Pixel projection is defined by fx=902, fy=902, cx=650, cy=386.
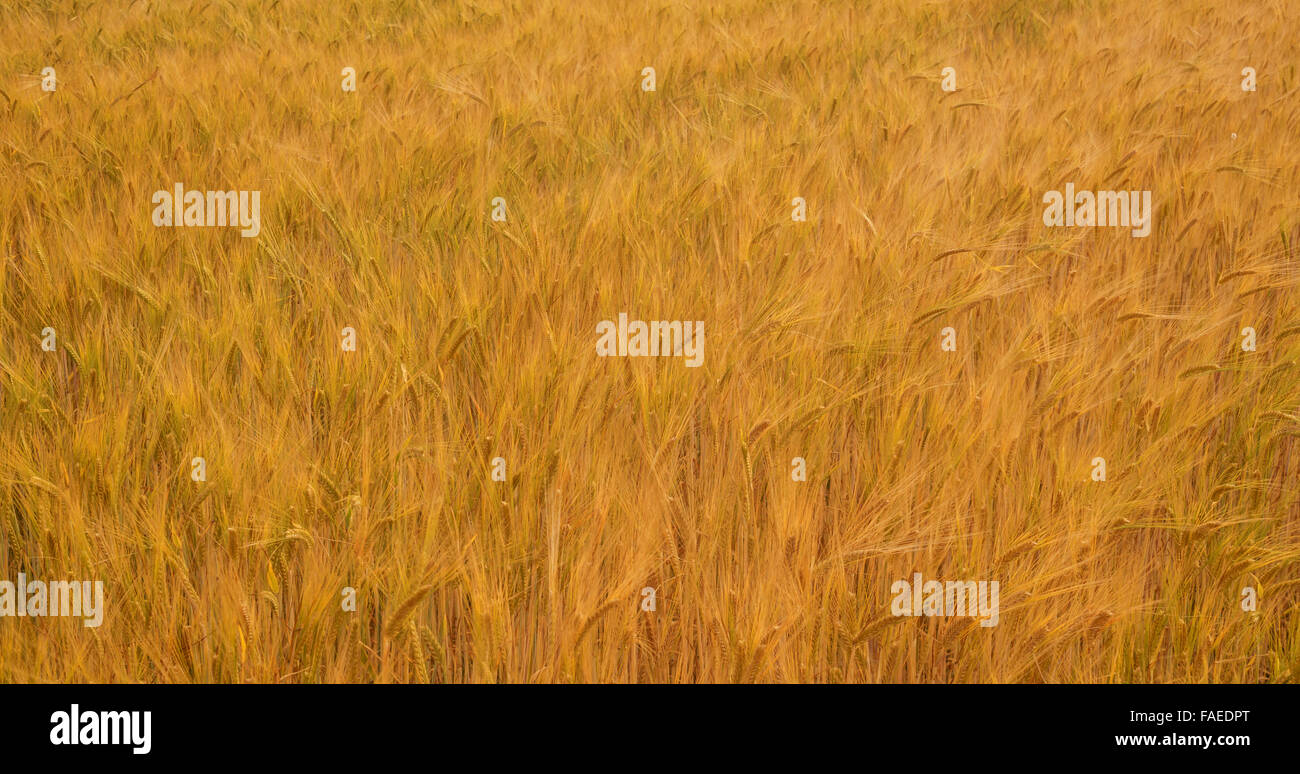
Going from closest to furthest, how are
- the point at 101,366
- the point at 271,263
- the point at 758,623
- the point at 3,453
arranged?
the point at 758,623 → the point at 3,453 → the point at 101,366 → the point at 271,263

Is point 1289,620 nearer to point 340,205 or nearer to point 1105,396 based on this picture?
point 1105,396

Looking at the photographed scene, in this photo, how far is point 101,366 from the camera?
1.51 m

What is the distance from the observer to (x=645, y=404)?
57.7 inches

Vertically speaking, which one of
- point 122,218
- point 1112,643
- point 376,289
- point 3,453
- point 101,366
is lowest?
point 1112,643

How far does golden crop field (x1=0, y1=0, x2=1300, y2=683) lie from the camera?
1.12 meters

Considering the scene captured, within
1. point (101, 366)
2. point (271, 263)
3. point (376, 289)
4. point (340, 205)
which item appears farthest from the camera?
point (340, 205)

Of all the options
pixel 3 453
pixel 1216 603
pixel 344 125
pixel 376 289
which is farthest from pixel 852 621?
pixel 344 125

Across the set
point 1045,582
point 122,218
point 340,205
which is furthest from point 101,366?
point 1045,582

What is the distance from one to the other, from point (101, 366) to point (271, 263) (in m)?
0.59

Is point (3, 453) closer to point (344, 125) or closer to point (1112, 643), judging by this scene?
point (1112, 643)

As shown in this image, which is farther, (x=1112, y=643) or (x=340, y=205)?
(x=340, y=205)

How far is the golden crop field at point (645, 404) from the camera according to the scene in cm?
112

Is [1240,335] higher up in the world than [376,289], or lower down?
lower down

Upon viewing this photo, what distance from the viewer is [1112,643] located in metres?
1.11
